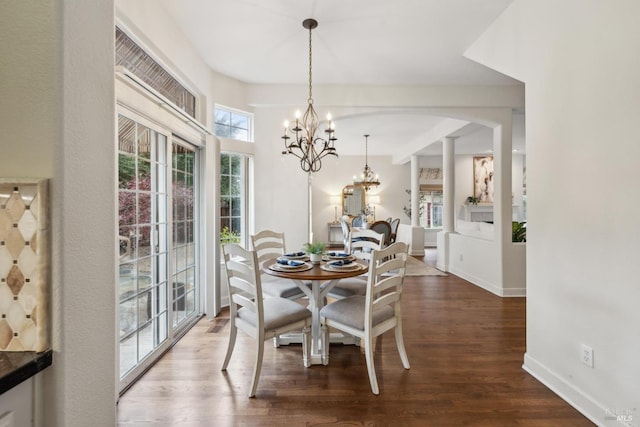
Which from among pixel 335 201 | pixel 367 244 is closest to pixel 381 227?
pixel 367 244

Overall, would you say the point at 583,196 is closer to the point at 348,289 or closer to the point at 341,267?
the point at 341,267

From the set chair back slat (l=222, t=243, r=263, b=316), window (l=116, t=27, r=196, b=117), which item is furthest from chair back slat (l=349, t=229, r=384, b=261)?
window (l=116, t=27, r=196, b=117)

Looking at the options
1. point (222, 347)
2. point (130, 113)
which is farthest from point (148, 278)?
point (130, 113)

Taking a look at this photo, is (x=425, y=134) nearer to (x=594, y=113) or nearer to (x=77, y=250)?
(x=594, y=113)

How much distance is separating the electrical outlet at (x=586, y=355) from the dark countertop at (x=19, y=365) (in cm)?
265

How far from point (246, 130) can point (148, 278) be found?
2.38m

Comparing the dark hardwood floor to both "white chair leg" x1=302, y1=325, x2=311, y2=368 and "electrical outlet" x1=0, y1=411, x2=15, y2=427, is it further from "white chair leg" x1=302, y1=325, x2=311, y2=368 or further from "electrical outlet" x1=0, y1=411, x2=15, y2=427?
"electrical outlet" x1=0, y1=411, x2=15, y2=427

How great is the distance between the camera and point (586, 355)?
71.2 inches

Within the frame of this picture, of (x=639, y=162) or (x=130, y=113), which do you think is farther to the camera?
(x=130, y=113)

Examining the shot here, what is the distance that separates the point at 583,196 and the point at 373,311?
156 centimetres

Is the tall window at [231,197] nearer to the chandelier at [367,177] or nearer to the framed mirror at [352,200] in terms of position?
the chandelier at [367,177]

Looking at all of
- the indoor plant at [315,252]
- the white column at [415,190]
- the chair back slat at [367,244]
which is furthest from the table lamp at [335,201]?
the indoor plant at [315,252]

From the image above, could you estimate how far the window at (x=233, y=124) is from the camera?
3748 millimetres

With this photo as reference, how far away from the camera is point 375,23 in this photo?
2.67 m
